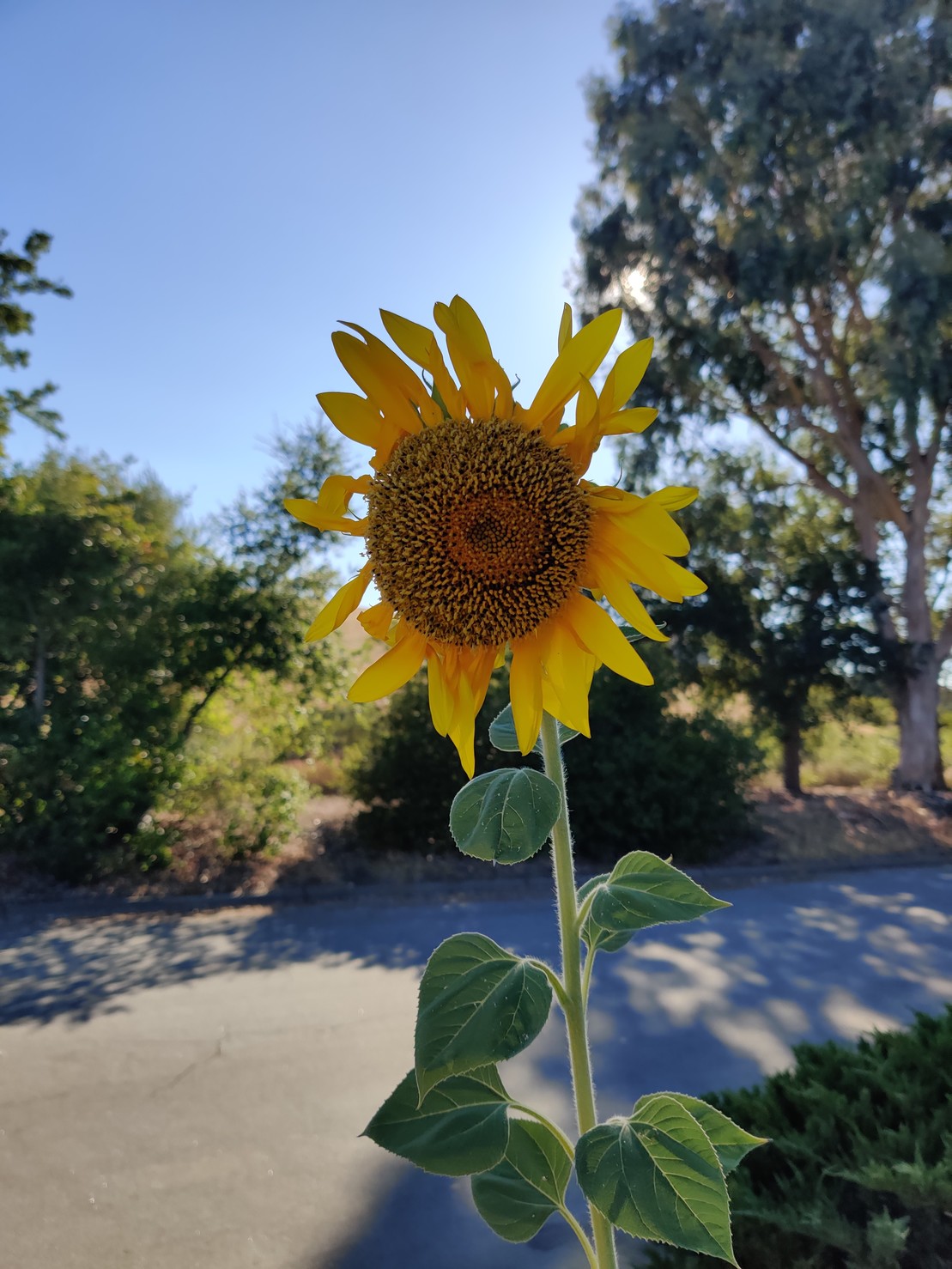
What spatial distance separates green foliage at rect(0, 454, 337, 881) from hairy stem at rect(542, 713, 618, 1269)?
8.10m

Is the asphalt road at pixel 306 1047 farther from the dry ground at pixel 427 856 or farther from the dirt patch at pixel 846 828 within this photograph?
the dirt patch at pixel 846 828

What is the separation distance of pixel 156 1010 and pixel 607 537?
5.64 m

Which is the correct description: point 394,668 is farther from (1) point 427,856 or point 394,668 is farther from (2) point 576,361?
(1) point 427,856

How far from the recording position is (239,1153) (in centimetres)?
370

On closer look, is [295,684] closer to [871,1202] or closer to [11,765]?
[11,765]

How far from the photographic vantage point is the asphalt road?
3.18 metres

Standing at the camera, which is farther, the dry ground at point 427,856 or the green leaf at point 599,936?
the dry ground at point 427,856

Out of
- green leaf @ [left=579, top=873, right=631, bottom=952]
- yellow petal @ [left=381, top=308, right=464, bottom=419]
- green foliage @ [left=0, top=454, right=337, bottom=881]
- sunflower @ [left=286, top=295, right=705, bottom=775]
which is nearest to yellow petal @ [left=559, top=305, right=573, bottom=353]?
sunflower @ [left=286, top=295, right=705, bottom=775]

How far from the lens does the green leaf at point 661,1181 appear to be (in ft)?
2.85

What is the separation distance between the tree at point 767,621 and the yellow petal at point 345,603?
11416 mm

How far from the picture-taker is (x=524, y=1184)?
3.77ft

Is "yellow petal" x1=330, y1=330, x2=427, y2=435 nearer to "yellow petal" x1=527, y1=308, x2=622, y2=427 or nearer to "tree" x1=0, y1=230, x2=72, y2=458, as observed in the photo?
"yellow petal" x1=527, y1=308, x2=622, y2=427

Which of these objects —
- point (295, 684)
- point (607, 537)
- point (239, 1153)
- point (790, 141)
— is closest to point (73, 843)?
point (295, 684)

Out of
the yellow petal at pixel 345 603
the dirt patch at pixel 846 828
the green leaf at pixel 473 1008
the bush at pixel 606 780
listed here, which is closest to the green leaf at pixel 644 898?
the green leaf at pixel 473 1008
